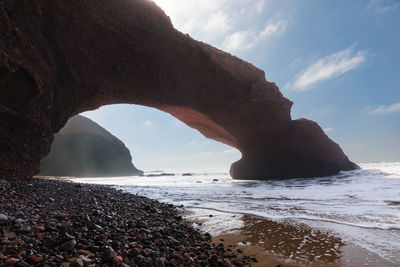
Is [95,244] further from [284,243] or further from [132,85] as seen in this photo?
[132,85]

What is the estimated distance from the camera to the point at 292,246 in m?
2.51

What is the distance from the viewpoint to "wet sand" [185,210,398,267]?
2.10 metres

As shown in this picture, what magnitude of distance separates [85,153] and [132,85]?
119ft

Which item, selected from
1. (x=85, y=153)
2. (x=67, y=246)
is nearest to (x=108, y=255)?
(x=67, y=246)

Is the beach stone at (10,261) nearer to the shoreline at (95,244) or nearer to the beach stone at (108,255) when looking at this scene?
the shoreline at (95,244)

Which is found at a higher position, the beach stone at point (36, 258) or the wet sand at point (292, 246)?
the beach stone at point (36, 258)

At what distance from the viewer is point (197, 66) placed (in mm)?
12672

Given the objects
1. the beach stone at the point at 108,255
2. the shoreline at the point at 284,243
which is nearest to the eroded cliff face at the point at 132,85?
the beach stone at the point at 108,255

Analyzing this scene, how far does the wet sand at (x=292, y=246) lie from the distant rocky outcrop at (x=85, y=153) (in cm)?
3894

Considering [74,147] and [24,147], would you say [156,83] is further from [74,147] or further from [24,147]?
[74,147]

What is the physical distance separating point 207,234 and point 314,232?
1572mm

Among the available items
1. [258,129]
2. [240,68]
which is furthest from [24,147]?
[258,129]

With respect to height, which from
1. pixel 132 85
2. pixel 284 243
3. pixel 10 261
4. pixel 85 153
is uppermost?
pixel 132 85

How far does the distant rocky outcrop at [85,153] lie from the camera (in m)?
35.1
